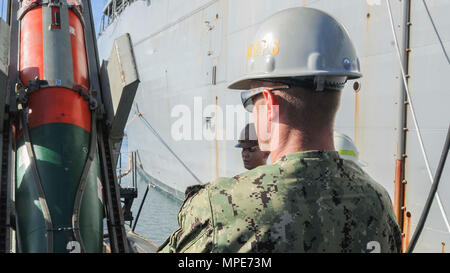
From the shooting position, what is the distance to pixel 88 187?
4328 millimetres

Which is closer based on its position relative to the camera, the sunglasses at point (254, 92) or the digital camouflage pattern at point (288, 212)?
the digital camouflage pattern at point (288, 212)

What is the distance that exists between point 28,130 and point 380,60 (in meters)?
4.47

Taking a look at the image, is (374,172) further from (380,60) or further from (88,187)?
(88,187)

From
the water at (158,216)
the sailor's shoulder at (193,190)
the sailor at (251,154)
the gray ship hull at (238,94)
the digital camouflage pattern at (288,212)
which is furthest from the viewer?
the water at (158,216)

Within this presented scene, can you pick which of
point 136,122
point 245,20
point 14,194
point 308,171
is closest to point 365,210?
point 308,171

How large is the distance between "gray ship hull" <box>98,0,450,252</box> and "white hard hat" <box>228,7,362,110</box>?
20 cm

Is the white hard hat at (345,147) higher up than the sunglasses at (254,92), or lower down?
lower down

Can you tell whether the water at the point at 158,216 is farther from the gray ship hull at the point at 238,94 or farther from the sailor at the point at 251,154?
the sailor at the point at 251,154

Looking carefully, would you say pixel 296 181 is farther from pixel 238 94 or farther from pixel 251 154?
pixel 238 94

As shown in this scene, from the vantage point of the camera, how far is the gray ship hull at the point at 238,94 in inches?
159

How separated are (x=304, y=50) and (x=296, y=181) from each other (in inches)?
20.4

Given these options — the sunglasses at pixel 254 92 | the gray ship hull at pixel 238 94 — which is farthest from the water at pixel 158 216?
the sunglasses at pixel 254 92

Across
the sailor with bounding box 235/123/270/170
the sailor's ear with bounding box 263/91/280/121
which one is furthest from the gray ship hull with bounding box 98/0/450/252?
the sailor with bounding box 235/123/270/170

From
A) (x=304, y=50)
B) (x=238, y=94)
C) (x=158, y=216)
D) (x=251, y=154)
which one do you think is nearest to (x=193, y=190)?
(x=304, y=50)
